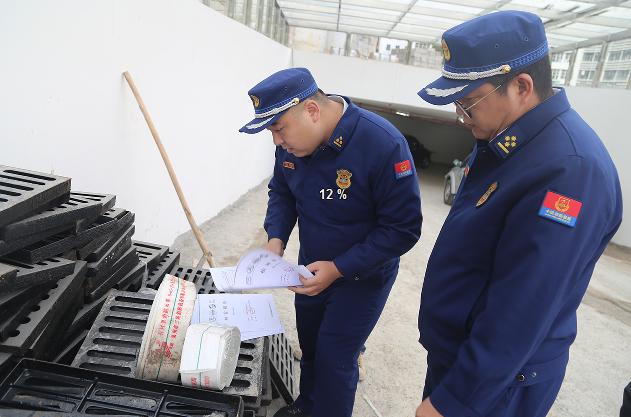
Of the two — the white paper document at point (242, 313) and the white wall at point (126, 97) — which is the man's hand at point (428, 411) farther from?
the white wall at point (126, 97)

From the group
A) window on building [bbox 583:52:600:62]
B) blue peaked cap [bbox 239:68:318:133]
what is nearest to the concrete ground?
blue peaked cap [bbox 239:68:318:133]

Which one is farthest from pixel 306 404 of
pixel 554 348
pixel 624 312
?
pixel 624 312

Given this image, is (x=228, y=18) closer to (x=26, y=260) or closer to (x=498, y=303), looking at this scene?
(x=26, y=260)

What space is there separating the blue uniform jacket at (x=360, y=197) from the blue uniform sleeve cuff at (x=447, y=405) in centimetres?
66

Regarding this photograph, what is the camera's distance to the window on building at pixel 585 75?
8127 millimetres

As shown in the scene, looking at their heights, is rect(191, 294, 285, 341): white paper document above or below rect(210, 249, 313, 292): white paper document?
below

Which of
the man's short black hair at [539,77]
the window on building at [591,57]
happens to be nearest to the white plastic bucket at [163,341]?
the man's short black hair at [539,77]

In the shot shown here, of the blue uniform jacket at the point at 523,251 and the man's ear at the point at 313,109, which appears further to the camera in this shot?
the man's ear at the point at 313,109

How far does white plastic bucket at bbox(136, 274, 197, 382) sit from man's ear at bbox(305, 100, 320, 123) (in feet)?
3.01

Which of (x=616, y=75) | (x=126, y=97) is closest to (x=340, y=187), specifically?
(x=126, y=97)

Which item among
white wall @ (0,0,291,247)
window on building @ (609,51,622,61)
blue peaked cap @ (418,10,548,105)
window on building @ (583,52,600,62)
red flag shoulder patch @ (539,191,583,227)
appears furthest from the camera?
window on building @ (583,52,600,62)

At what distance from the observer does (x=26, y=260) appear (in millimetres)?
1188

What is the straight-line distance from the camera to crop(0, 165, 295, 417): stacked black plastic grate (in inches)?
39.5

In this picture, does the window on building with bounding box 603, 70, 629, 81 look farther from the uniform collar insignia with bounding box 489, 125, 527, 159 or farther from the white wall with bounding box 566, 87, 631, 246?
the uniform collar insignia with bounding box 489, 125, 527, 159
